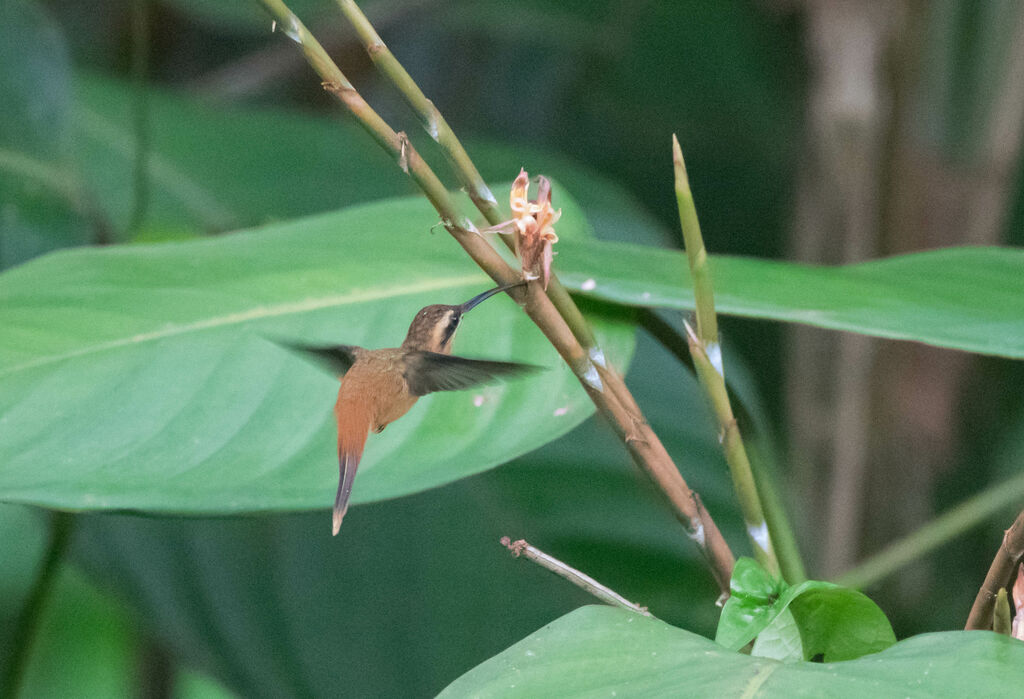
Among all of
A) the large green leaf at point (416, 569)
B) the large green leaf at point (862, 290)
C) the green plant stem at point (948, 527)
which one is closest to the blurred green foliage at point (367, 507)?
the large green leaf at point (416, 569)

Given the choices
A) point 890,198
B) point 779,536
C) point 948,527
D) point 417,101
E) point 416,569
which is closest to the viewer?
point 417,101

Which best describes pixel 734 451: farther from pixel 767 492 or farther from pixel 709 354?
pixel 767 492

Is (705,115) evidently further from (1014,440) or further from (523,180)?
(523,180)

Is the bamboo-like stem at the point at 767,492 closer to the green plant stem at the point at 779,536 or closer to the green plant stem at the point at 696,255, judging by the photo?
the green plant stem at the point at 779,536

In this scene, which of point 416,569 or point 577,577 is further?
point 416,569

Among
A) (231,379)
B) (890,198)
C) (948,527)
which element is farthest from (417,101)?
(890,198)

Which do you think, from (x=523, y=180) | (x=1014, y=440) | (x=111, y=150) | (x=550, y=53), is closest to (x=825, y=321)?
(x=523, y=180)
